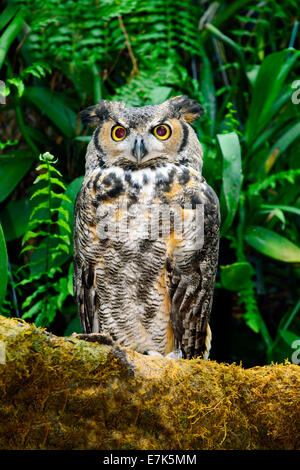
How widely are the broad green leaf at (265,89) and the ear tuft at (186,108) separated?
774 mm

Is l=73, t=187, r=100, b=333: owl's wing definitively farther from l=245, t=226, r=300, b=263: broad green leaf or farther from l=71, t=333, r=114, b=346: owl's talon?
l=245, t=226, r=300, b=263: broad green leaf

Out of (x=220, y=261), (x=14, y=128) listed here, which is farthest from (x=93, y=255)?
(x=14, y=128)

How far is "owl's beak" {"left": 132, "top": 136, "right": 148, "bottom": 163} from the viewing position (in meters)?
1.46

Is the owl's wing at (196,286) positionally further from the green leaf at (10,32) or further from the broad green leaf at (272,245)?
the green leaf at (10,32)

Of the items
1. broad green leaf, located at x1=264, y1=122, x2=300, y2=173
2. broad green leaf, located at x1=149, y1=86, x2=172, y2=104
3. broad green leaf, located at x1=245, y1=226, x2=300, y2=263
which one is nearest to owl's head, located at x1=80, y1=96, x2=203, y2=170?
broad green leaf, located at x1=149, y1=86, x2=172, y2=104

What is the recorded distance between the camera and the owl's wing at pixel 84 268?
1.56 m

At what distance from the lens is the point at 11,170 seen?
230 centimetres

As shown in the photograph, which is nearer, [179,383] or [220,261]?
[179,383]

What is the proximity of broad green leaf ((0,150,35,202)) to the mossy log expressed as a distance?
1351mm

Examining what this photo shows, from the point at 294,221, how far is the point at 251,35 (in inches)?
47.4

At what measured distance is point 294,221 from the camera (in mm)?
2564

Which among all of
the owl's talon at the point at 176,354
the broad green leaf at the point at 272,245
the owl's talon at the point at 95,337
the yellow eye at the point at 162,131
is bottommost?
the owl's talon at the point at 176,354

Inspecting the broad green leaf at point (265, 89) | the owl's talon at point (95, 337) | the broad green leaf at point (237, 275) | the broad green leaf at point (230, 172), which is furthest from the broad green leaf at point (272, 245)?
the owl's talon at point (95, 337)
